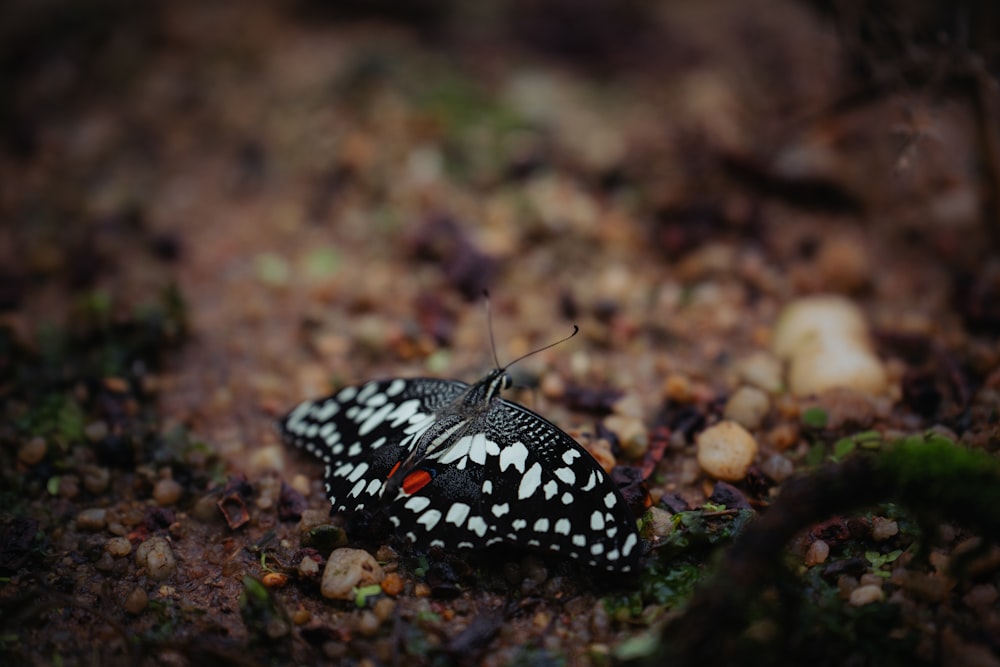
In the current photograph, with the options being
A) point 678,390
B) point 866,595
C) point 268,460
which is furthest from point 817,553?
point 268,460

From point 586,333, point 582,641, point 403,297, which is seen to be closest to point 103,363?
point 403,297

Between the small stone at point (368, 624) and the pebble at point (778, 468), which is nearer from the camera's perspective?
the small stone at point (368, 624)

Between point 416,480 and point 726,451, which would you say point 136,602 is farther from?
point 726,451

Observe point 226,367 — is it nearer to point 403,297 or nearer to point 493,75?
point 403,297

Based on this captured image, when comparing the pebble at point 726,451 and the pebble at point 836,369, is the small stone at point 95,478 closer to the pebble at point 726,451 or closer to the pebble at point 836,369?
the pebble at point 726,451

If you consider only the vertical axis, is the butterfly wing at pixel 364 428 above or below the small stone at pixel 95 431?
→ above

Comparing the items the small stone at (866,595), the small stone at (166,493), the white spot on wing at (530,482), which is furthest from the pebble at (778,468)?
the small stone at (166,493)

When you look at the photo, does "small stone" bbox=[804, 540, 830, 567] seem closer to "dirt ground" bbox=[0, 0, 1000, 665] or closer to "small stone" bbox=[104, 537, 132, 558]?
"dirt ground" bbox=[0, 0, 1000, 665]

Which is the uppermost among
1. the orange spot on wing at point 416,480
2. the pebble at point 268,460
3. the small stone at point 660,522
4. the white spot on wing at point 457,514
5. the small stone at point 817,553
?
the orange spot on wing at point 416,480
